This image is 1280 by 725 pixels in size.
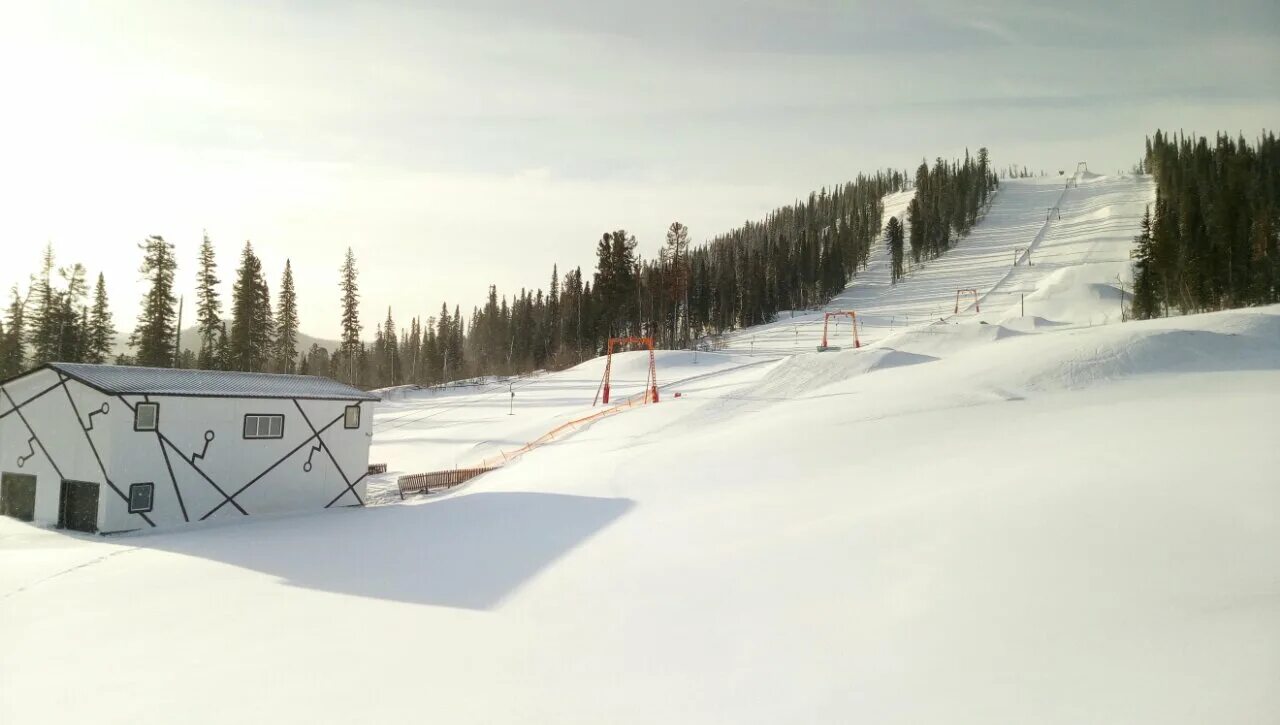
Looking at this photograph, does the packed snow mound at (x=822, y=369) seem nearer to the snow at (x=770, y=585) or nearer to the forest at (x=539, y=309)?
the snow at (x=770, y=585)

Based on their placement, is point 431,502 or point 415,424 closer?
point 431,502

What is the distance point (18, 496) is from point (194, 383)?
17.7ft

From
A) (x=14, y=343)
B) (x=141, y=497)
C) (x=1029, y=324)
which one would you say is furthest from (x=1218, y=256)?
(x=14, y=343)

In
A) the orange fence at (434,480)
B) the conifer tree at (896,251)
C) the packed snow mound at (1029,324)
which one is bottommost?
the orange fence at (434,480)

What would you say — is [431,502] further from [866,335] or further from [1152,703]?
[866,335]

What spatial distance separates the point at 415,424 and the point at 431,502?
67.3 ft

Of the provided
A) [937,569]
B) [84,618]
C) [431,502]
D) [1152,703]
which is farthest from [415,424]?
[1152,703]

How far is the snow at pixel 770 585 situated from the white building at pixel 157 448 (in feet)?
3.33

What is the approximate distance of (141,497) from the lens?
52.5 ft

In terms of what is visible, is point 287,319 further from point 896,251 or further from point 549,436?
point 896,251

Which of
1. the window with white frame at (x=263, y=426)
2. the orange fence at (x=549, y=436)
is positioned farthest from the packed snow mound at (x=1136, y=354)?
the window with white frame at (x=263, y=426)

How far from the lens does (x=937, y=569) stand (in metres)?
7.18

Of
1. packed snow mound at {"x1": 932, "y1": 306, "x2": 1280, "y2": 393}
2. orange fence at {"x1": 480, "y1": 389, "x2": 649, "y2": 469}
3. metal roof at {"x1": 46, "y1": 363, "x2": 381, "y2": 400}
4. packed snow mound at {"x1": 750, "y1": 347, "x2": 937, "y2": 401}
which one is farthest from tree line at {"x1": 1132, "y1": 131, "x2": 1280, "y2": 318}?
metal roof at {"x1": 46, "y1": 363, "x2": 381, "y2": 400}

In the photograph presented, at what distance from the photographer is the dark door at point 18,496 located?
17234 millimetres
